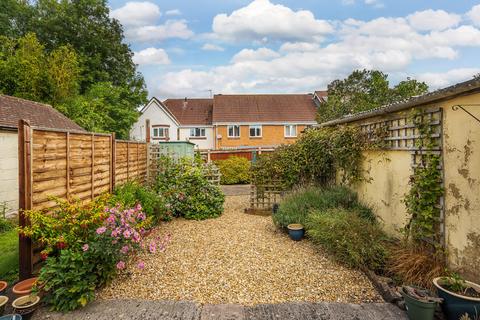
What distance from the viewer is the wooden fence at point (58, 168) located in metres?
3.66

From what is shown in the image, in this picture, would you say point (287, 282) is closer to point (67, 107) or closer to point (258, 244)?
point (258, 244)

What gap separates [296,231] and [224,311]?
290 centimetres

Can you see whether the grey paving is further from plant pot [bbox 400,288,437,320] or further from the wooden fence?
the wooden fence

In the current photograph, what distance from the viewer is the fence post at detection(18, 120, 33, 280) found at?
3.62 meters

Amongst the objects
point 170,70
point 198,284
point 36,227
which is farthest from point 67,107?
point 198,284

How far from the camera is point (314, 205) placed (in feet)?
21.4

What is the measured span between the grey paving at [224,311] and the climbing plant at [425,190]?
1.46 meters

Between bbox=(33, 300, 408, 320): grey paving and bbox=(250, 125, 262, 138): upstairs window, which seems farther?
bbox=(250, 125, 262, 138): upstairs window

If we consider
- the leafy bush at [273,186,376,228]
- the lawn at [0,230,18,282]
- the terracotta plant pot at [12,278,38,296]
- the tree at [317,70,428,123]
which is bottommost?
the lawn at [0,230,18,282]

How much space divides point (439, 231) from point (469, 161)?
1128mm

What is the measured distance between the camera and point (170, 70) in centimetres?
1560

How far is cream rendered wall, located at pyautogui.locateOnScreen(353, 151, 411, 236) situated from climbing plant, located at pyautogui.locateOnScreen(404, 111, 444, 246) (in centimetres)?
46

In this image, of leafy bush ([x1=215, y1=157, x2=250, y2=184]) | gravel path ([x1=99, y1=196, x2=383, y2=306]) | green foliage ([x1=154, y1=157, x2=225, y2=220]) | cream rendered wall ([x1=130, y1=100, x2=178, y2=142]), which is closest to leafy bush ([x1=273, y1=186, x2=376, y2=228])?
gravel path ([x1=99, y1=196, x2=383, y2=306])

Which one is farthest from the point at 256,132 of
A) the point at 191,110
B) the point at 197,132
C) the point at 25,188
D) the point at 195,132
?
the point at 25,188
